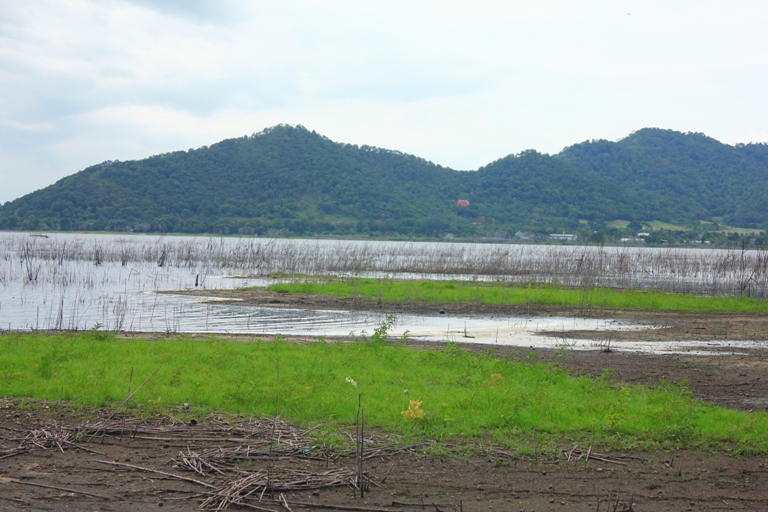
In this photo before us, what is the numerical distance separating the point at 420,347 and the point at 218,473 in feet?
26.0

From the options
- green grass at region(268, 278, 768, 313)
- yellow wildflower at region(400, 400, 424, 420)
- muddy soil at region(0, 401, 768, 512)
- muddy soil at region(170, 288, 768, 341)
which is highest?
green grass at region(268, 278, 768, 313)

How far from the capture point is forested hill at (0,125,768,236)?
313 ft

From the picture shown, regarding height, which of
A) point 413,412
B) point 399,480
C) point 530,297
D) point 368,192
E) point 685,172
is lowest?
point 399,480

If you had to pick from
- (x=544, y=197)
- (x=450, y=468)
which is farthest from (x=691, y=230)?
(x=450, y=468)

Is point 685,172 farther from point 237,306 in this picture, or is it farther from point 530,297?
point 237,306

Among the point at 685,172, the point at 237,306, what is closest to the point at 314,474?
the point at 237,306

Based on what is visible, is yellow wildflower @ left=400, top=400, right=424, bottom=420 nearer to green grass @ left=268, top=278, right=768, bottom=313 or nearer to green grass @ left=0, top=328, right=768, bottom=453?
green grass @ left=0, top=328, right=768, bottom=453

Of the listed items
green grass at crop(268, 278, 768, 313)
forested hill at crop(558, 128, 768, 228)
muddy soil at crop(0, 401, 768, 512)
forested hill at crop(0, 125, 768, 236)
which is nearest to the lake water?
green grass at crop(268, 278, 768, 313)

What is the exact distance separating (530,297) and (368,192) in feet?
A: 290

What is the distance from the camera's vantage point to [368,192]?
11206cm

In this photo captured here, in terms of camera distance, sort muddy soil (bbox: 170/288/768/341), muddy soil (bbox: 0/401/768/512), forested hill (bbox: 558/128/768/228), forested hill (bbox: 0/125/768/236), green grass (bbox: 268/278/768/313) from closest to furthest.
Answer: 1. muddy soil (bbox: 0/401/768/512)
2. muddy soil (bbox: 170/288/768/341)
3. green grass (bbox: 268/278/768/313)
4. forested hill (bbox: 0/125/768/236)
5. forested hill (bbox: 558/128/768/228)

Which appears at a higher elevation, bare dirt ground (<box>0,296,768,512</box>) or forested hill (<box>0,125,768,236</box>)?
forested hill (<box>0,125,768,236</box>)

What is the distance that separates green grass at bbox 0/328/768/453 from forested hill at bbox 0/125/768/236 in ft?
266

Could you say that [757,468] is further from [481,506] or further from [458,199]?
[458,199]
